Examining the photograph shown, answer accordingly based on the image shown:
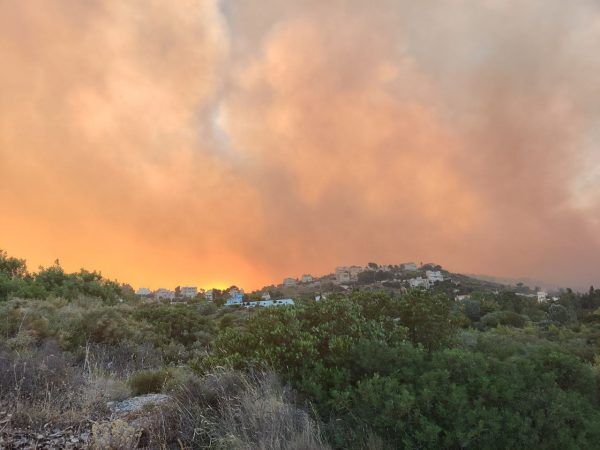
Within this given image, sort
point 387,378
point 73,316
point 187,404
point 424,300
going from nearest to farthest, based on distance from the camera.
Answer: point 387,378 → point 187,404 → point 424,300 → point 73,316

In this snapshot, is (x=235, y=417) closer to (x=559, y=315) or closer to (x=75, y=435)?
(x=75, y=435)

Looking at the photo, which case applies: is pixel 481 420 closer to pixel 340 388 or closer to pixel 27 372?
pixel 340 388

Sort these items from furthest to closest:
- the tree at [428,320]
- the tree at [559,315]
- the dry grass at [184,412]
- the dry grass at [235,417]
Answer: the tree at [559,315] → the tree at [428,320] → the dry grass at [184,412] → the dry grass at [235,417]

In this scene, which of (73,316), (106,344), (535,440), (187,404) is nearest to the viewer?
(535,440)

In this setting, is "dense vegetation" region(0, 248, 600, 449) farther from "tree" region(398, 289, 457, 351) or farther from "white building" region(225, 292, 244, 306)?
"white building" region(225, 292, 244, 306)

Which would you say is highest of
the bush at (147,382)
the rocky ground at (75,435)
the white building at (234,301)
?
the white building at (234,301)

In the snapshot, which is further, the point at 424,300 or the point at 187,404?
the point at 424,300

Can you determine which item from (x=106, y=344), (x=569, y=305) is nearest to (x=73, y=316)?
(x=106, y=344)

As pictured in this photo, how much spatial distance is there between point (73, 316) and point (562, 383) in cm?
1554

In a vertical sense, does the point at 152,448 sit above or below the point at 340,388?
below

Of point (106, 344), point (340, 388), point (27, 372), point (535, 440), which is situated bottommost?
point (535, 440)

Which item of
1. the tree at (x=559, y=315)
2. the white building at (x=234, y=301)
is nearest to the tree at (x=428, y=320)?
the tree at (x=559, y=315)

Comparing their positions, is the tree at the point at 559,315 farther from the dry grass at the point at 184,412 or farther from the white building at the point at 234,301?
the white building at the point at 234,301

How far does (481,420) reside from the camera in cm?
462
